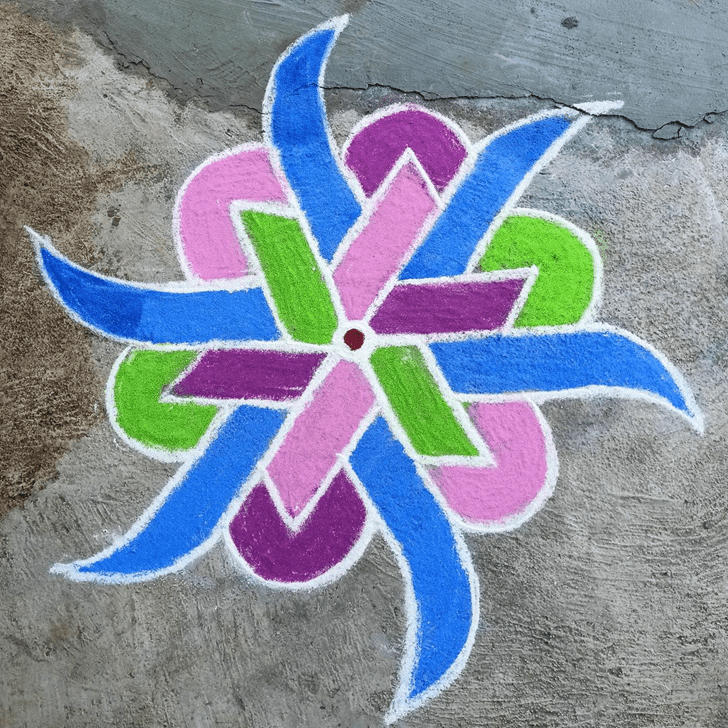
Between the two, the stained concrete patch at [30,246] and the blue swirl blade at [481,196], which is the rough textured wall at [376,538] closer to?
the stained concrete patch at [30,246]

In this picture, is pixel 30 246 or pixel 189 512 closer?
pixel 189 512

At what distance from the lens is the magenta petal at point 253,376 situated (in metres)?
3.15

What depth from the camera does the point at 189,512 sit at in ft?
10.2

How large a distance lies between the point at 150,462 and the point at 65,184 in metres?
1.70

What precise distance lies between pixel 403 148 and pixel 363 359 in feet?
4.12

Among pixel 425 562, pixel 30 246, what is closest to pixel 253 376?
pixel 425 562

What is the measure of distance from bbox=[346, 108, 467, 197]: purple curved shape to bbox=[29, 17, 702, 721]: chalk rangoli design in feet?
0.04

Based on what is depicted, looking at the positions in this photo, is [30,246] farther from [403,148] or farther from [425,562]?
[425,562]

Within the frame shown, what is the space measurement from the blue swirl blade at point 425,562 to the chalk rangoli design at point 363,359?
1cm

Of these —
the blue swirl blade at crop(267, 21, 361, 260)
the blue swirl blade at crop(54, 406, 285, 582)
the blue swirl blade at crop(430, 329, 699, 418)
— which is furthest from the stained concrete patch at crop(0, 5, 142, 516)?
the blue swirl blade at crop(430, 329, 699, 418)

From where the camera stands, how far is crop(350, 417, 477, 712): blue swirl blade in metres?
3.03

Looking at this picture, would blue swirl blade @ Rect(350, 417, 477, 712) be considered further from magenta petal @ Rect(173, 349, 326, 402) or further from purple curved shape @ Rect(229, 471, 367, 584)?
magenta petal @ Rect(173, 349, 326, 402)

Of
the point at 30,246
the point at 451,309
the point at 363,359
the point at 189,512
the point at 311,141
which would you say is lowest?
the point at 189,512

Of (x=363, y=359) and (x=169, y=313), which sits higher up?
(x=363, y=359)
